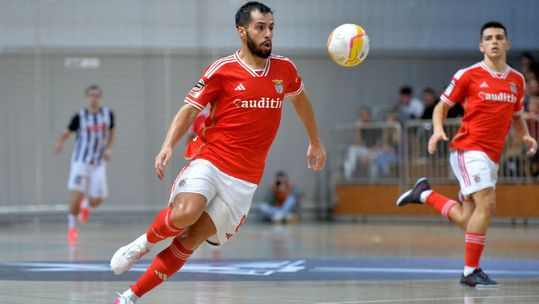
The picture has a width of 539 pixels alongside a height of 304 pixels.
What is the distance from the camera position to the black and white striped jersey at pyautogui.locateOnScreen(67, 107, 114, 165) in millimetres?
18922

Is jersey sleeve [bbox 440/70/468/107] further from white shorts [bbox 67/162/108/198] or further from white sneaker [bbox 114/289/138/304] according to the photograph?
white shorts [bbox 67/162/108/198]

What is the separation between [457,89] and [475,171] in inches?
34.2

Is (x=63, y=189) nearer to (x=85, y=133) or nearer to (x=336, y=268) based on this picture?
(x=85, y=133)

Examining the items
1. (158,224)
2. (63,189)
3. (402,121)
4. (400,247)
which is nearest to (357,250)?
(400,247)

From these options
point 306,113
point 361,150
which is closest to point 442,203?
point 306,113

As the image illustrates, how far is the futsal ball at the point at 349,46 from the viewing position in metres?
8.50

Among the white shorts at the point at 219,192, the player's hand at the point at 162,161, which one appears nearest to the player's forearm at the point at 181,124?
the player's hand at the point at 162,161

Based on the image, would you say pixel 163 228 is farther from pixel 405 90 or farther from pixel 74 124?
pixel 405 90

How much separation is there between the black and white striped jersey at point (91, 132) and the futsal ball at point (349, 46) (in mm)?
10946

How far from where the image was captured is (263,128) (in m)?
7.81

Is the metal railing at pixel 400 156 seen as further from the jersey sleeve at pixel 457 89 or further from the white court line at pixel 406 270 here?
the jersey sleeve at pixel 457 89

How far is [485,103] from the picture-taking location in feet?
33.6

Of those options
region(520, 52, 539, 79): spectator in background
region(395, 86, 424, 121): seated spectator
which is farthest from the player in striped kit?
region(520, 52, 539, 79): spectator in background

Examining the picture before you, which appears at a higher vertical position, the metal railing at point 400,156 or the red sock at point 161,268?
the metal railing at point 400,156
